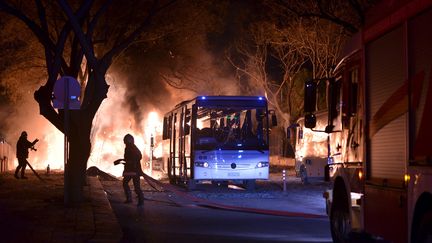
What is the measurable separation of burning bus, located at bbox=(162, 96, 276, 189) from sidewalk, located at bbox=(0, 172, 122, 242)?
463 centimetres

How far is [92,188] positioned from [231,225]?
28.8 ft

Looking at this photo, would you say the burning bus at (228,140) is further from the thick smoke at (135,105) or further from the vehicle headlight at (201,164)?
the thick smoke at (135,105)

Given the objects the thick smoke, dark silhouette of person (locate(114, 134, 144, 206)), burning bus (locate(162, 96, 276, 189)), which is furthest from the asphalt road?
the thick smoke

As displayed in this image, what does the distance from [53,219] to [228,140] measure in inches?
425

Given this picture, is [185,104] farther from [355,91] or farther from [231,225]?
[355,91]

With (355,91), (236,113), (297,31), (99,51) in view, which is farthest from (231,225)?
(297,31)

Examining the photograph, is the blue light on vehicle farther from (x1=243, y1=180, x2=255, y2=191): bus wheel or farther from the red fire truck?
the red fire truck

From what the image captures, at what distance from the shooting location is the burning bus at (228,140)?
952 inches

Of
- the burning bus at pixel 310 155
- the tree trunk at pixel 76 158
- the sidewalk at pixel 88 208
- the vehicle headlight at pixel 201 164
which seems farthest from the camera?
the burning bus at pixel 310 155

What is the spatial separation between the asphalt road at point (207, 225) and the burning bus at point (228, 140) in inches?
159

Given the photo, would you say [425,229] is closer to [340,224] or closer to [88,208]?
[340,224]

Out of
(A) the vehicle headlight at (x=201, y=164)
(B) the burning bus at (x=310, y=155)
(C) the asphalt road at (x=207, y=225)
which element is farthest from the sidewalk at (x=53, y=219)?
(B) the burning bus at (x=310, y=155)

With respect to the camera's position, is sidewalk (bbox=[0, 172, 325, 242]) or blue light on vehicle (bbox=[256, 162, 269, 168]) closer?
sidewalk (bbox=[0, 172, 325, 242])

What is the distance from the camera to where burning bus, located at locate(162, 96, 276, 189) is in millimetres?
24188
